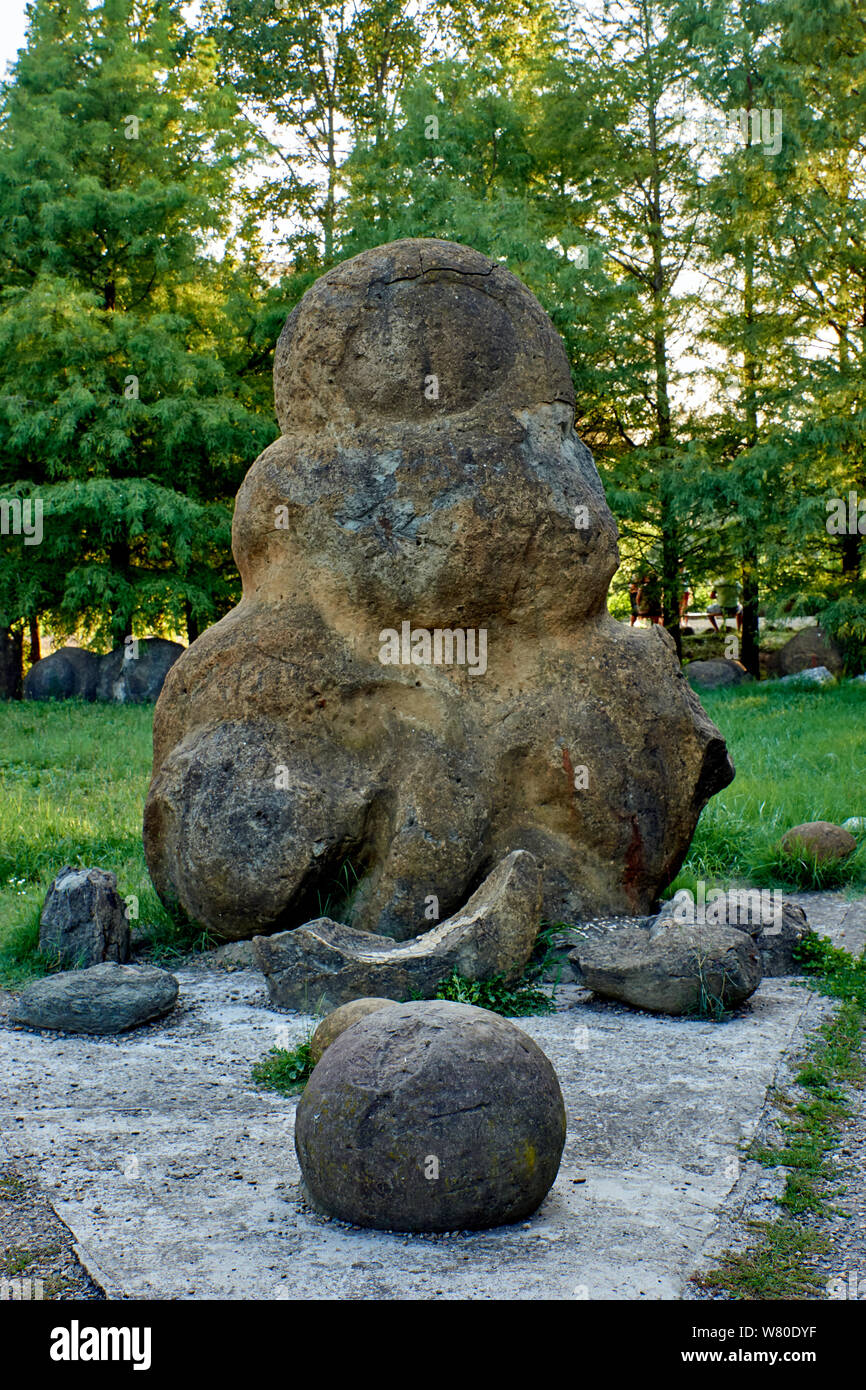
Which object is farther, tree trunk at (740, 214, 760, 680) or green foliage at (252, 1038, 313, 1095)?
tree trunk at (740, 214, 760, 680)

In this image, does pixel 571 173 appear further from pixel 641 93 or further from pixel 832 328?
pixel 832 328

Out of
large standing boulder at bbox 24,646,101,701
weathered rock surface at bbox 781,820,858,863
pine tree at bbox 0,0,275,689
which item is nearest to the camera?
weathered rock surface at bbox 781,820,858,863

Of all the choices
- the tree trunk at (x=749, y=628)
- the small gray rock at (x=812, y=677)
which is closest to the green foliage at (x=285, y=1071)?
the small gray rock at (x=812, y=677)

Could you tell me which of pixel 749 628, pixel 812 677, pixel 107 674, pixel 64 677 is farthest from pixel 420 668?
pixel 749 628

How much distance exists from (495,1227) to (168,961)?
378 cm

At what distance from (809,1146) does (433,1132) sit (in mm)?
1565

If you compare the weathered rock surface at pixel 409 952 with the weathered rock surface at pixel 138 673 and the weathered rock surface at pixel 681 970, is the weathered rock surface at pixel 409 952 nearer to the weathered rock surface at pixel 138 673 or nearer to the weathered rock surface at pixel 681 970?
the weathered rock surface at pixel 681 970

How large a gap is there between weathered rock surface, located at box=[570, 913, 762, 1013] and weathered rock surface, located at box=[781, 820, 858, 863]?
9.43 feet

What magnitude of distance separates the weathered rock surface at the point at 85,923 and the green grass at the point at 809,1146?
367 centimetres

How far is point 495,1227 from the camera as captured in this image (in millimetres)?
3947

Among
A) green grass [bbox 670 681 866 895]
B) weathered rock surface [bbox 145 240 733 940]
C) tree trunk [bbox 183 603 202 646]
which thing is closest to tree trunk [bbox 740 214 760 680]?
green grass [bbox 670 681 866 895]

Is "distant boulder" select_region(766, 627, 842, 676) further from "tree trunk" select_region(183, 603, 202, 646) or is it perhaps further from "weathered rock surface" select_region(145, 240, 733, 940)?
"weathered rock surface" select_region(145, 240, 733, 940)

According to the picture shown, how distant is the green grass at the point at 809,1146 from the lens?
362 cm

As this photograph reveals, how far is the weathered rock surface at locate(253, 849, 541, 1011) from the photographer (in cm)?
620
